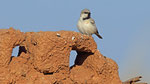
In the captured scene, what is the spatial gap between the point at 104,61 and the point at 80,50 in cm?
80

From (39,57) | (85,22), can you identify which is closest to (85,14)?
(85,22)

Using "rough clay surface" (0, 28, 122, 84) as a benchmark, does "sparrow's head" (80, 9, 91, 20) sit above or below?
above

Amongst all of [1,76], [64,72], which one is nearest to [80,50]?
[64,72]

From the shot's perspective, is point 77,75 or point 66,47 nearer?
point 66,47

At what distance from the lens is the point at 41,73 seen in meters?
11.1

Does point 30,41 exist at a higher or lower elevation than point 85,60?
higher

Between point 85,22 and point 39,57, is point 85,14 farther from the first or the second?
point 39,57

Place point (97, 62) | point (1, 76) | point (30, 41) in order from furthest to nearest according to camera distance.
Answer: point (97, 62) → point (30, 41) → point (1, 76)

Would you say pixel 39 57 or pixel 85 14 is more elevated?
pixel 85 14

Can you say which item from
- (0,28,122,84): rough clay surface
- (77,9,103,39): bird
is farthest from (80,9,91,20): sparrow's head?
(0,28,122,84): rough clay surface

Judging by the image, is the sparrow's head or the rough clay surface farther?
the sparrow's head

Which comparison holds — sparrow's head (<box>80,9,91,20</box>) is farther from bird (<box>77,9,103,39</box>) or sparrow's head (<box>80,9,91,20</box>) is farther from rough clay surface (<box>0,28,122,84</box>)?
rough clay surface (<box>0,28,122,84</box>)

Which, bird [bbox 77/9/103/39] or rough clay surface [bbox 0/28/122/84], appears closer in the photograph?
rough clay surface [bbox 0/28/122/84]

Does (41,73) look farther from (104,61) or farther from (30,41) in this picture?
(104,61)
